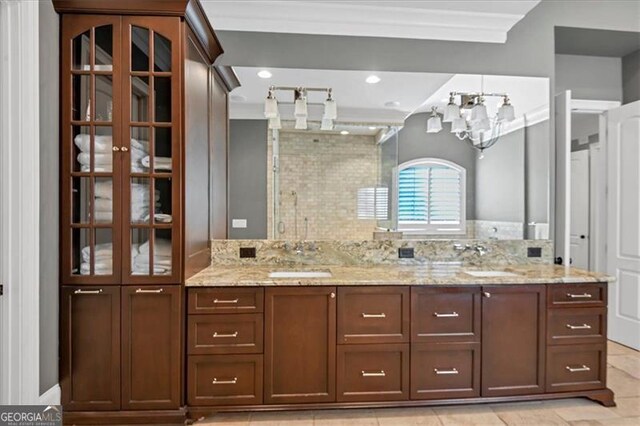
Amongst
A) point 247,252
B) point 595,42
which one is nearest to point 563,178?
point 595,42

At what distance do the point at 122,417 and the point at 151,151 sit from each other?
161 centimetres

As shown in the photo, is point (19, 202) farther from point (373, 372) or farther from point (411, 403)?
point (411, 403)

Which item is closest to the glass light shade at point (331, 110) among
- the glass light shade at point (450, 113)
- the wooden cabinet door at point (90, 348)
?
the glass light shade at point (450, 113)

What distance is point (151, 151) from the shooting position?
215cm

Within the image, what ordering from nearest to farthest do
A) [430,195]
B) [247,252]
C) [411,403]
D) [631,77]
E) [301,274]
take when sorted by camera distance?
1. [411,403]
2. [301,274]
3. [247,252]
4. [430,195]
5. [631,77]

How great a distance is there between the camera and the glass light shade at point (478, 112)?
2.90m

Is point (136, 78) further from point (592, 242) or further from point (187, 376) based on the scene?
point (592, 242)

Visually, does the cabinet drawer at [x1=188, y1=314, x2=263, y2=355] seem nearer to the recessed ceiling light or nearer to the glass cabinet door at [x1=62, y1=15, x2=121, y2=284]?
the glass cabinet door at [x1=62, y1=15, x2=121, y2=284]

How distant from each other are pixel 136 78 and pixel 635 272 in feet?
14.5

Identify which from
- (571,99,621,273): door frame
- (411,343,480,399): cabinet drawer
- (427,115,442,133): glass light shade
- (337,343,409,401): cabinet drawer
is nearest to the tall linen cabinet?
(337,343,409,401): cabinet drawer

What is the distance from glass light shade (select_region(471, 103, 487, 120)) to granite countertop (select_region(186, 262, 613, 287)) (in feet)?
4.08

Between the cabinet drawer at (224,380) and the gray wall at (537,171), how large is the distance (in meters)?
2.47

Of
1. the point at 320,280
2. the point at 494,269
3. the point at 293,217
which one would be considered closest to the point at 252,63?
the point at 293,217

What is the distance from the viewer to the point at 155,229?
2160 millimetres
